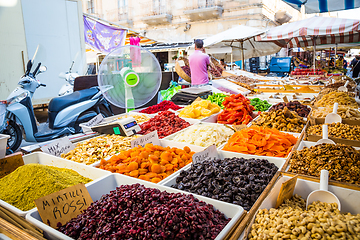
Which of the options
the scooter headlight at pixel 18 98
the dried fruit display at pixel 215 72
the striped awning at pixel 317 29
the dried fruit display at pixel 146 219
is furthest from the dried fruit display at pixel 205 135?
the striped awning at pixel 317 29

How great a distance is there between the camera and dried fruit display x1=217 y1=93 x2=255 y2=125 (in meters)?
2.76

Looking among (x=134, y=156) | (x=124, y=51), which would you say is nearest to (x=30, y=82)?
(x=124, y=51)

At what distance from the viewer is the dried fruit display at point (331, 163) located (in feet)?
4.10

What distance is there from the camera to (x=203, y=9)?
51.5ft

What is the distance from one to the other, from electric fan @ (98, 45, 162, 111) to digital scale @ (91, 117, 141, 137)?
10.8 inches

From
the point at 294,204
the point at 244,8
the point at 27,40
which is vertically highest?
the point at 244,8

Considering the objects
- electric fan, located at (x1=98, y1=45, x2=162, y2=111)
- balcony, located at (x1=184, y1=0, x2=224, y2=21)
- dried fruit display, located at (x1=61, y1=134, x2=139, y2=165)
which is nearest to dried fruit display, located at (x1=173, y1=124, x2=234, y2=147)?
dried fruit display, located at (x1=61, y1=134, x2=139, y2=165)

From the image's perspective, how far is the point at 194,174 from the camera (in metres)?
1.39

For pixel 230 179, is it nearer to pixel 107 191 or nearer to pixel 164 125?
A: pixel 107 191

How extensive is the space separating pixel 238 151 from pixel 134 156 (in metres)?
0.74

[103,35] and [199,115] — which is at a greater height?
[103,35]

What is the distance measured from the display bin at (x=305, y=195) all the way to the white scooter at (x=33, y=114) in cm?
348

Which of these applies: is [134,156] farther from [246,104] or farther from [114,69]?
[246,104]

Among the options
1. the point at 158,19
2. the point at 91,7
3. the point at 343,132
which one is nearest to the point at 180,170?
the point at 343,132
